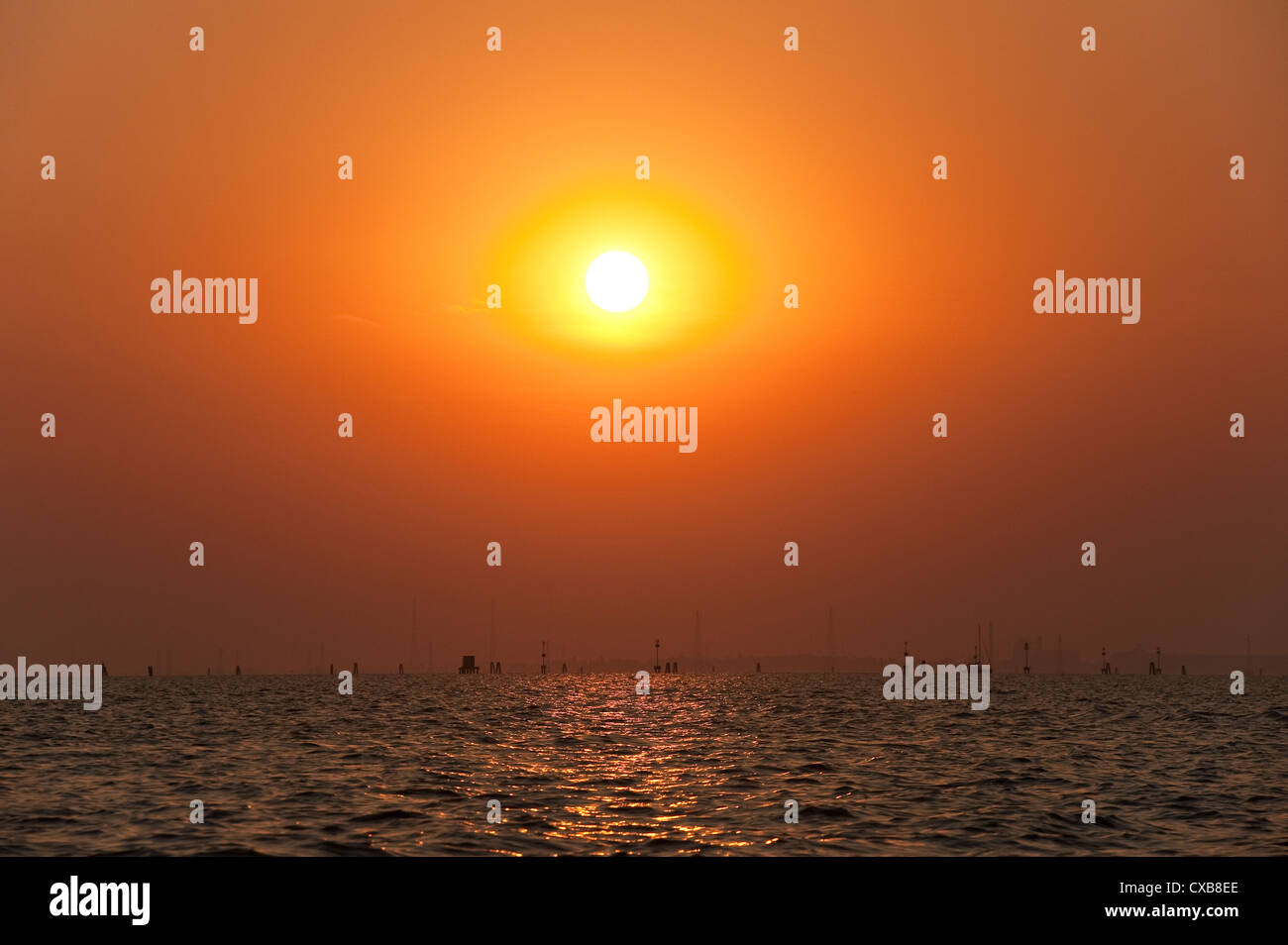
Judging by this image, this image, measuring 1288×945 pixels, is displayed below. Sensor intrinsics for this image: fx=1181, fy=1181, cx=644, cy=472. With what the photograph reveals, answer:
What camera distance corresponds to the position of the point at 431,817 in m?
29.7

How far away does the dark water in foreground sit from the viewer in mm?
26656

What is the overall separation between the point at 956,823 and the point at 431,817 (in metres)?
13.1

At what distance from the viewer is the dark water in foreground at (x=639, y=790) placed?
2666 cm

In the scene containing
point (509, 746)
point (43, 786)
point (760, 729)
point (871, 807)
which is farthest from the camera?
point (760, 729)

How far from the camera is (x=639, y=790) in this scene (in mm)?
35750
